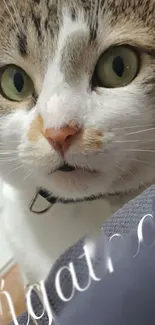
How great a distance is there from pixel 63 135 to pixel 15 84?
133 millimetres

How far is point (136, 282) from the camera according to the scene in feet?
1.05

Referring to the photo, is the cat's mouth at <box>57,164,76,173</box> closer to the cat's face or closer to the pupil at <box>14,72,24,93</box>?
the cat's face

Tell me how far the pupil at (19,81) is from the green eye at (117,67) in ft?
0.31

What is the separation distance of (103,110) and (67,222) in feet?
0.71

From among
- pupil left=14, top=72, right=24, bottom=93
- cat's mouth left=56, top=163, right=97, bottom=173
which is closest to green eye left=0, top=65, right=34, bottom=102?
pupil left=14, top=72, right=24, bottom=93

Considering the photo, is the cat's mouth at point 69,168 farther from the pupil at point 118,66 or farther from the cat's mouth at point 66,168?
the pupil at point 118,66

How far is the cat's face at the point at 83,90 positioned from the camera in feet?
1.65

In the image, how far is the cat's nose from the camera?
49 cm

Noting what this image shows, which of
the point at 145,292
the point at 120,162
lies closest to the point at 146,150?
the point at 120,162

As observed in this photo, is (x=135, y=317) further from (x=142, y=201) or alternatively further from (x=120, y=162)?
(x=120, y=162)

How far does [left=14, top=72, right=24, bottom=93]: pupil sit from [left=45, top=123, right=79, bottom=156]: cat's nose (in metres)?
0.11

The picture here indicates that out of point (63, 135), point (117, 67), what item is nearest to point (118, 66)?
point (117, 67)

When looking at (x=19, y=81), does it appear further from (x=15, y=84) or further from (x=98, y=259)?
(x=98, y=259)

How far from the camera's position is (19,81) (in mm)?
583
